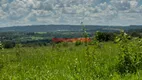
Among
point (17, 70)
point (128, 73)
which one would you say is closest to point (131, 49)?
point (128, 73)

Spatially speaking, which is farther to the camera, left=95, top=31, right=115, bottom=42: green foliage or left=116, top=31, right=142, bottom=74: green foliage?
left=95, top=31, right=115, bottom=42: green foliage

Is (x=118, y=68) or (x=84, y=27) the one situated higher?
(x=84, y=27)

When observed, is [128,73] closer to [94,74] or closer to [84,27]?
[94,74]

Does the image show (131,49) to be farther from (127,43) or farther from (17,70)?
(17,70)

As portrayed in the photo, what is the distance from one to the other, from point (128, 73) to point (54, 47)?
13.6 m

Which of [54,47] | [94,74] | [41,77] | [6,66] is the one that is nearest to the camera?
[41,77]

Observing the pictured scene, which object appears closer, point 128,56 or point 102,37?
point 128,56

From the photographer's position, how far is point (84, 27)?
9.98m

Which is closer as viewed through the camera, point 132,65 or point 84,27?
point 84,27

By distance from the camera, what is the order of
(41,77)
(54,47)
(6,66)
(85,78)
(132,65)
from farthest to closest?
(54,47) < (6,66) < (132,65) < (41,77) < (85,78)

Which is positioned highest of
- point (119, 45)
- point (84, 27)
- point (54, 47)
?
point (84, 27)

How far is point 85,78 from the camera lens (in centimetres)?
873

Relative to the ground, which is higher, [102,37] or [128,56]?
[128,56]

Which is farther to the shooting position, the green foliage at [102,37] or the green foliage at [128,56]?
the green foliage at [102,37]
